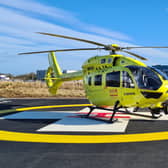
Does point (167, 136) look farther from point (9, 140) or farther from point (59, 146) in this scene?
point (9, 140)

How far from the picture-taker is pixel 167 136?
781cm

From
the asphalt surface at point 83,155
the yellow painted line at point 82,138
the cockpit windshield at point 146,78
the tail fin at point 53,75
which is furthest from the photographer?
the tail fin at point 53,75

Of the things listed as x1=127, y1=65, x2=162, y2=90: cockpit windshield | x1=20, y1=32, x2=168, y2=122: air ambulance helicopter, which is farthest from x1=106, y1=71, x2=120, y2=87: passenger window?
x1=127, y1=65, x2=162, y2=90: cockpit windshield

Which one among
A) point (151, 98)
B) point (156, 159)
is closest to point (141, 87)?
point (151, 98)

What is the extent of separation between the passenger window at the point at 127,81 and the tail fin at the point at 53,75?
7091mm

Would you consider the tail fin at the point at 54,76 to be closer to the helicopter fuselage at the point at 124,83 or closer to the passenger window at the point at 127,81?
the helicopter fuselage at the point at 124,83

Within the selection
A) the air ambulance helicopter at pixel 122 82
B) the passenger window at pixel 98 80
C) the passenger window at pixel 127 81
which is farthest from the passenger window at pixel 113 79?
the passenger window at pixel 98 80

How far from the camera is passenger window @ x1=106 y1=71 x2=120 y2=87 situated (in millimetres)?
10172

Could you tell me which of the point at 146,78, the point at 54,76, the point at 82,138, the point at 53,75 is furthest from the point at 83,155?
the point at 53,75

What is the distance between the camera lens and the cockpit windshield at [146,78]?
9172 millimetres

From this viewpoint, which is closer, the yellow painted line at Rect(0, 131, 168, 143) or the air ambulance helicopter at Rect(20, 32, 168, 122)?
the yellow painted line at Rect(0, 131, 168, 143)

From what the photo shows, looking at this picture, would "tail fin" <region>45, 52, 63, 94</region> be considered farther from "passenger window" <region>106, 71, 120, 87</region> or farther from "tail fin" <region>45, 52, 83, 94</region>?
"passenger window" <region>106, 71, 120, 87</region>

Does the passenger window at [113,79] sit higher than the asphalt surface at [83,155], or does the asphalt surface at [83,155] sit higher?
the passenger window at [113,79]

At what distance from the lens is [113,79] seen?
1038 cm
